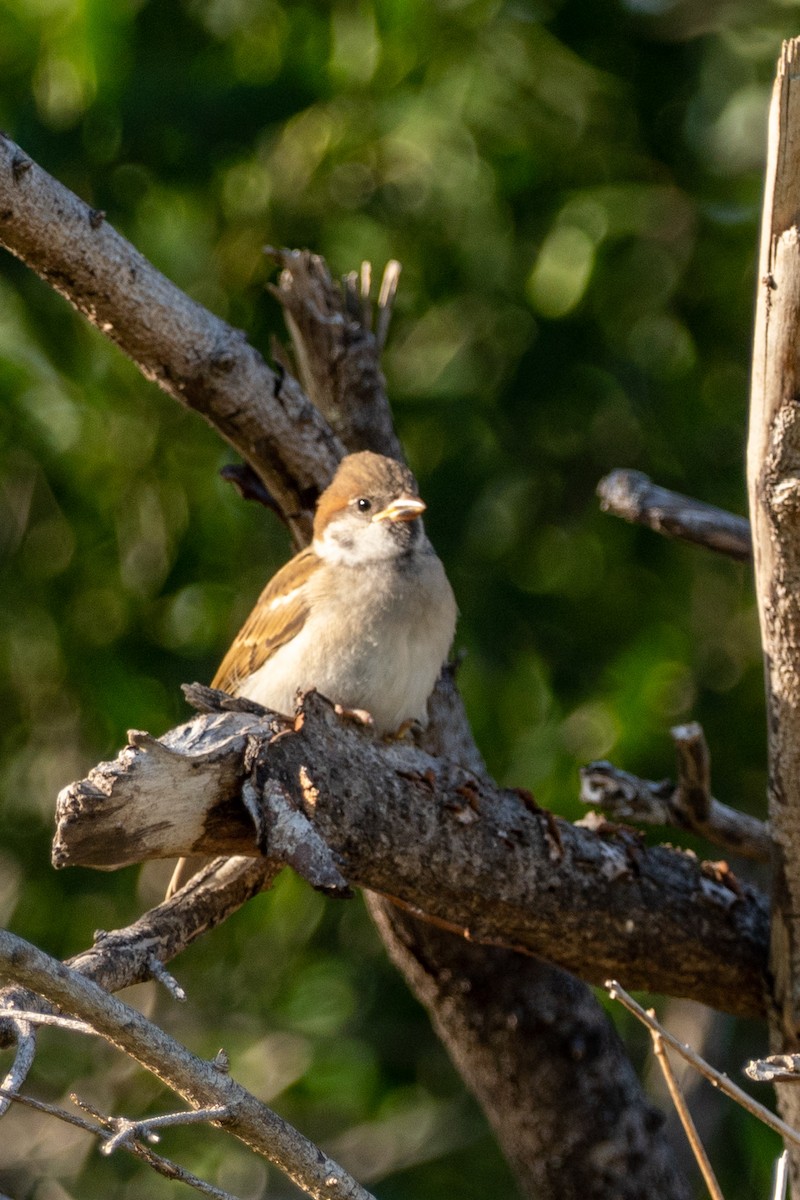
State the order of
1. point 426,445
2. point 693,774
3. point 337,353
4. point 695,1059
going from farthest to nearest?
point 426,445
point 337,353
point 693,774
point 695,1059

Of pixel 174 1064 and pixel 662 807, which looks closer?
pixel 174 1064

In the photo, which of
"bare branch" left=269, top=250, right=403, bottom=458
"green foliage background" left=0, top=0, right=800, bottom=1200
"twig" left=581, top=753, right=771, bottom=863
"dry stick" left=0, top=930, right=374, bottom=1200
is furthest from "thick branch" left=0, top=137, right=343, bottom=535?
"dry stick" left=0, top=930, right=374, bottom=1200

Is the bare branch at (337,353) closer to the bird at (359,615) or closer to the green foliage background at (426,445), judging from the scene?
the bird at (359,615)

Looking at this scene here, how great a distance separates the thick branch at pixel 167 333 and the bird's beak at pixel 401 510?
0.61 ft

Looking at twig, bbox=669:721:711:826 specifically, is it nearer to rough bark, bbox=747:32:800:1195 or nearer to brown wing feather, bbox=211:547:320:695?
rough bark, bbox=747:32:800:1195

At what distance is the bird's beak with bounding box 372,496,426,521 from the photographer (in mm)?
4143

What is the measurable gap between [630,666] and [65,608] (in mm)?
1787

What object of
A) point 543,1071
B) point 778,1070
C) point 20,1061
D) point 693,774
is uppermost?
point 693,774

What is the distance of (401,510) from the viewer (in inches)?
164

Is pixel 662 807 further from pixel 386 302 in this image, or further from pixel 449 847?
pixel 386 302

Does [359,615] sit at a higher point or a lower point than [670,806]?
higher

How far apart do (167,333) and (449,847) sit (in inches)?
52.9

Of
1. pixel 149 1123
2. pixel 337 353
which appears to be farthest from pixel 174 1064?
pixel 337 353

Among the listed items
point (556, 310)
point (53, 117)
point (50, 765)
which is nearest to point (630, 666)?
point (556, 310)
